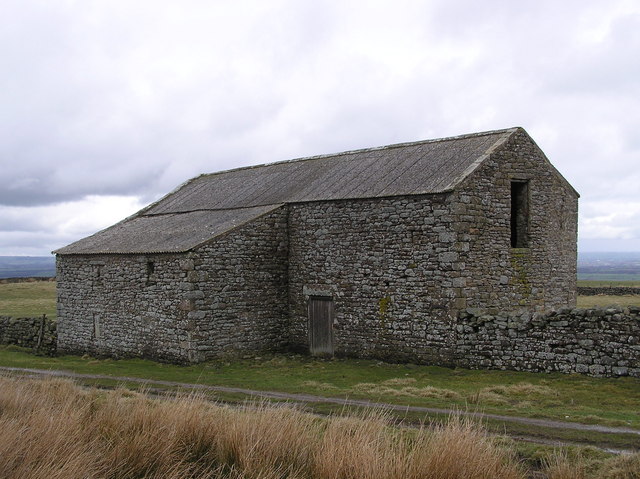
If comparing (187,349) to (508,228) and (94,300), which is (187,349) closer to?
(94,300)

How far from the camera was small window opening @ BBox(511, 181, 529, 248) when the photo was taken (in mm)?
19953

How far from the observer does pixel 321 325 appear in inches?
837

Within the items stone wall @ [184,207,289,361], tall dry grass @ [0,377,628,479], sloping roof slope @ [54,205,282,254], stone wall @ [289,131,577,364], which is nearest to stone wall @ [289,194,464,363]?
stone wall @ [289,131,577,364]

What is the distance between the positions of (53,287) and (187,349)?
35.1 meters

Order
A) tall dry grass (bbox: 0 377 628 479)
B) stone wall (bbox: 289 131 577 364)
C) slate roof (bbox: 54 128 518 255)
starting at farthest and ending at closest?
slate roof (bbox: 54 128 518 255)
stone wall (bbox: 289 131 577 364)
tall dry grass (bbox: 0 377 628 479)

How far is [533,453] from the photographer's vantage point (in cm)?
922

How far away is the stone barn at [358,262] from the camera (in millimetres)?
18438

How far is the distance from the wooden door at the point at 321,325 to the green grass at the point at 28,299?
1652 cm

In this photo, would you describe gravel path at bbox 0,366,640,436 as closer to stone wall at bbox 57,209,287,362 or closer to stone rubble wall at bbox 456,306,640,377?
stone wall at bbox 57,209,287,362

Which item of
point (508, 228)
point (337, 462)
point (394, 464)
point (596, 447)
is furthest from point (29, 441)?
point (508, 228)

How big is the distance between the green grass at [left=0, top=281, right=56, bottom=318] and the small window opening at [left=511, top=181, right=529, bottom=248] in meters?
22.5

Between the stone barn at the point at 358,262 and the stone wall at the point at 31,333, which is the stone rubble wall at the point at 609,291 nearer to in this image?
the stone barn at the point at 358,262

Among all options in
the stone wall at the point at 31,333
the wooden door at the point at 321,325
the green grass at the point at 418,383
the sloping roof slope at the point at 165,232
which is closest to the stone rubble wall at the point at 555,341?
the green grass at the point at 418,383

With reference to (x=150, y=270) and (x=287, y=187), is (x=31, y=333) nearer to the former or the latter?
(x=150, y=270)
